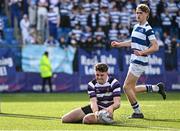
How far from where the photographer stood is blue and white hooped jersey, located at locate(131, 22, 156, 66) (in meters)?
15.2

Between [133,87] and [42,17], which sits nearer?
[133,87]

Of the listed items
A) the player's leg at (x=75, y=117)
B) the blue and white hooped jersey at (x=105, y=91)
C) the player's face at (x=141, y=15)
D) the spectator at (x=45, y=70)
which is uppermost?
the player's face at (x=141, y=15)

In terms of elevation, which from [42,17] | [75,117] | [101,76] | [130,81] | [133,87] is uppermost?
[101,76]

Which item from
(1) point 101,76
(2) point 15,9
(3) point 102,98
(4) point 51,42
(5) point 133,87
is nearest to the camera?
(1) point 101,76

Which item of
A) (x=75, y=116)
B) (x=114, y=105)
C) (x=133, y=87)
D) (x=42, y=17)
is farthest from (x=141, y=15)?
(x=42, y=17)

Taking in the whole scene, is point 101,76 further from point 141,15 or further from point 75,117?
point 141,15

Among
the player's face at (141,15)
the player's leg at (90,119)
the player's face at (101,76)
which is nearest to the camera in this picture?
the player's face at (101,76)

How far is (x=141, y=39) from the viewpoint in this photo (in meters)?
15.2

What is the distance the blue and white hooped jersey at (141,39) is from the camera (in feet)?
49.7

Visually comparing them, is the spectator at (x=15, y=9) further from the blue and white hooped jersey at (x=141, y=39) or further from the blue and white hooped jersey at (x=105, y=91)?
the blue and white hooped jersey at (x=105, y=91)

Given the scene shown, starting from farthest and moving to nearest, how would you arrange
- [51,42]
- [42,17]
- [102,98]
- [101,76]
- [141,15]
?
1. [42,17]
2. [51,42]
3. [141,15]
4. [102,98]
5. [101,76]

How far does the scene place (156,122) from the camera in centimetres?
1402

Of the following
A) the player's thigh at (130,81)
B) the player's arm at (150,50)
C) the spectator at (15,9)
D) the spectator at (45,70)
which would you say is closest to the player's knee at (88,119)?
the player's thigh at (130,81)

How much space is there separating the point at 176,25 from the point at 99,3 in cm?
401
